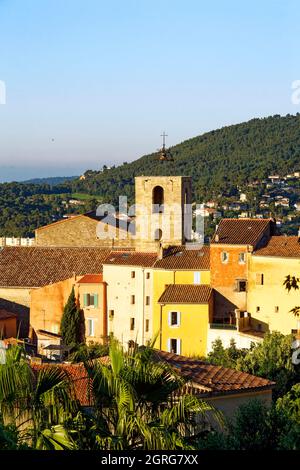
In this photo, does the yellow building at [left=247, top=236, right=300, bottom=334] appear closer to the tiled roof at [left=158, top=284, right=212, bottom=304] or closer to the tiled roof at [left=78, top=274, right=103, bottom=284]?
the tiled roof at [left=158, top=284, right=212, bottom=304]

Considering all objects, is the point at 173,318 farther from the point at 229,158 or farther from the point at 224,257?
the point at 229,158

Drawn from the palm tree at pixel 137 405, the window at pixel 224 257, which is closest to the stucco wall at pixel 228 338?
the window at pixel 224 257

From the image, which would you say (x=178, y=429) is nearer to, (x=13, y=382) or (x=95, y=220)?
(x=13, y=382)

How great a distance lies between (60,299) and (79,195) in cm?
5614

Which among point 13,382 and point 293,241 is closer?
point 13,382

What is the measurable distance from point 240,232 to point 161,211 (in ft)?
23.0

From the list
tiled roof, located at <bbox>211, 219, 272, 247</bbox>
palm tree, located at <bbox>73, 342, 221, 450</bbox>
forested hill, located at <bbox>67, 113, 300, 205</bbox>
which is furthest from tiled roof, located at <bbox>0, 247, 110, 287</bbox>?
forested hill, located at <bbox>67, 113, 300, 205</bbox>

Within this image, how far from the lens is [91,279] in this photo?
4047 cm

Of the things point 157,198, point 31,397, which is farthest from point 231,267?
point 31,397

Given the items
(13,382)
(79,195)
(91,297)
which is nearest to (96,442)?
(13,382)

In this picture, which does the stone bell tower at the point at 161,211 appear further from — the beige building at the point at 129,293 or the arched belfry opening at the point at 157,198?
the beige building at the point at 129,293

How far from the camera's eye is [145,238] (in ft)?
146

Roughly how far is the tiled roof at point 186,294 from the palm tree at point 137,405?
83.2 feet

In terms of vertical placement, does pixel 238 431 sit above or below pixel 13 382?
below
